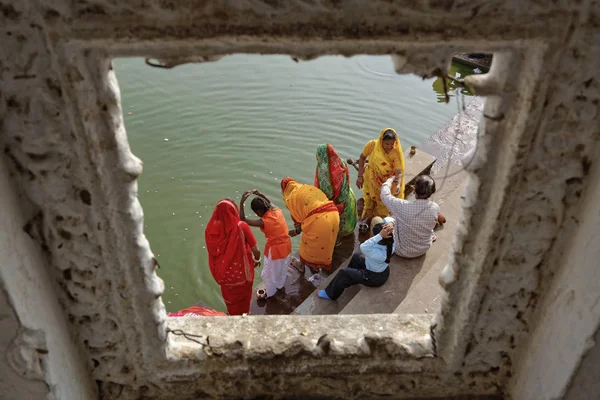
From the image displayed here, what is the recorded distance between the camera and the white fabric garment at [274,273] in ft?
12.5

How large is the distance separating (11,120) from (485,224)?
138 centimetres

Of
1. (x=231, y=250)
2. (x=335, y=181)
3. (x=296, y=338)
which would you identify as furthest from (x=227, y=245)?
(x=296, y=338)

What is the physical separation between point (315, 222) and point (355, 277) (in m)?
0.69

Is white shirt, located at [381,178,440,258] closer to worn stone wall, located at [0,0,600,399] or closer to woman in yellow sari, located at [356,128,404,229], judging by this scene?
woman in yellow sari, located at [356,128,404,229]

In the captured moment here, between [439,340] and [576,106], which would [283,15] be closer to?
[576,106]

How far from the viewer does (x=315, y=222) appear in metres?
3.89

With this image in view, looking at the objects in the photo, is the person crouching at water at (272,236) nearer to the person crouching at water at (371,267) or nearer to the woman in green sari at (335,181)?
the person crouching at water at (371,267)

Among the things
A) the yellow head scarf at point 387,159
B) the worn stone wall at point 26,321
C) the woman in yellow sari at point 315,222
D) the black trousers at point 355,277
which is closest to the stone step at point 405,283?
the black trousers at point 355,277

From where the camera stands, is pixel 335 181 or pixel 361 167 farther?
pixel 361 167

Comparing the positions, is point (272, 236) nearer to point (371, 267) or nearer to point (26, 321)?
point (371, 267)

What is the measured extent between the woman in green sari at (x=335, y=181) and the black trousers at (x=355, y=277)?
878 millimetres

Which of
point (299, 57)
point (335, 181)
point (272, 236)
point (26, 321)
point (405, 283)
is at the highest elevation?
point (299, 57)

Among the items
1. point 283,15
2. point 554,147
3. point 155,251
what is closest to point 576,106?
point 554,147

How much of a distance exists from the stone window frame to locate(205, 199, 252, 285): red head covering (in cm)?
151
